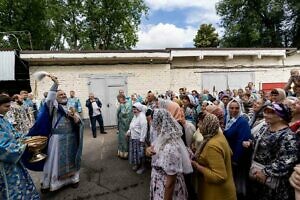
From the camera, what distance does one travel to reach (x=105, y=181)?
6305 millimetres

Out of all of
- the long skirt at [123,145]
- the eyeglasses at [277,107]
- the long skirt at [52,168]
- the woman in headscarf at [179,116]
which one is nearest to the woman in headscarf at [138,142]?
the long skirt at [123,145]

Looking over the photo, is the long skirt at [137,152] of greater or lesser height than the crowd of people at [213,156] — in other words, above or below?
below

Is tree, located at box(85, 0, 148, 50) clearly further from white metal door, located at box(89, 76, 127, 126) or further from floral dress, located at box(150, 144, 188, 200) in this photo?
floral dress, located at box(150, 144, 188, 200)

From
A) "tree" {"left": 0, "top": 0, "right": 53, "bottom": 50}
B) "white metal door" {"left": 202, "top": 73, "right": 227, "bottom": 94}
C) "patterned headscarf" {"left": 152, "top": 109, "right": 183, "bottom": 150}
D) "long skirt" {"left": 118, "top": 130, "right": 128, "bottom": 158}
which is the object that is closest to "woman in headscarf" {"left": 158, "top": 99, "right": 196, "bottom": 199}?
"patterned headscarf" {"left": 152, "top": 109, "right": 183, "bottom": 150}

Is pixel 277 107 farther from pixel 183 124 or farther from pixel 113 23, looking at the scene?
pixel 113 23

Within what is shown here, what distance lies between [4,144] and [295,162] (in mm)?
2945

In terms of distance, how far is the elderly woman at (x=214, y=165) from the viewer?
3.05m

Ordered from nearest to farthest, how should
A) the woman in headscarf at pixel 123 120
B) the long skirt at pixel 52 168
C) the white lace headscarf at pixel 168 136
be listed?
the white lace headscarf at pixel 168 136, the long skirt at pixel 52 168, the woman in headscarf at pixel 123 120

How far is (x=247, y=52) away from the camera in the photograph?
1459cm

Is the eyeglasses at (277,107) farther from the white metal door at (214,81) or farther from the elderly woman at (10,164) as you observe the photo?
the white metal door at (214,81)

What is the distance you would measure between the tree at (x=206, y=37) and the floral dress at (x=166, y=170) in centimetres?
3790

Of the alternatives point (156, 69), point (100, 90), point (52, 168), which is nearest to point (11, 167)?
point (52, 168)

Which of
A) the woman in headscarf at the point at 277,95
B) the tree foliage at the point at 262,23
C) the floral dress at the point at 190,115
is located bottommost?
the floral dress at the point at 190,115

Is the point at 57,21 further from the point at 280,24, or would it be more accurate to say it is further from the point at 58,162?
the point at 58,162
